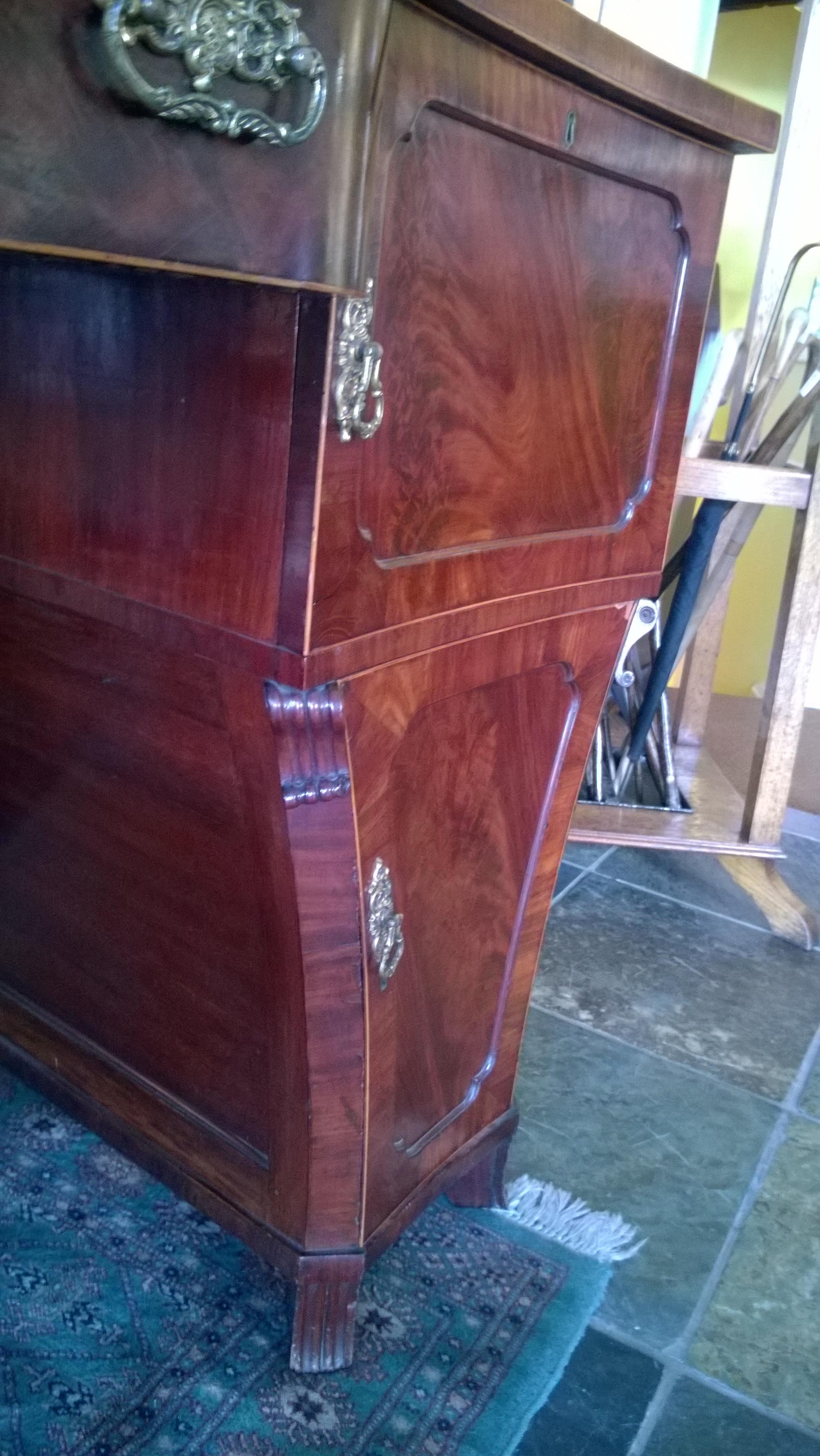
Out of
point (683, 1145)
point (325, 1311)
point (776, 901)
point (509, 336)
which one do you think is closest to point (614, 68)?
point (509, 336)

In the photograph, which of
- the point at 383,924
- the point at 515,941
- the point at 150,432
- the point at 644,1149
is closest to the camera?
the point at 150,432

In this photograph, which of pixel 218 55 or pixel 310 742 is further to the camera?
pixel 310 742

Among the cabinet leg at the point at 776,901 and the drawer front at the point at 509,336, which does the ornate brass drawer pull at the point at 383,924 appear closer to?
the drawer front at the point at 509,336

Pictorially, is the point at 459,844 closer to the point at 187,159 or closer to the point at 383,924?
the point at 383,924

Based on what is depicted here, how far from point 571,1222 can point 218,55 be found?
124cm

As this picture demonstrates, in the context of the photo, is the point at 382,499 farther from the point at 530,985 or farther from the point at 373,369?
the point at 530,985

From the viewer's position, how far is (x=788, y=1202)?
4.68 ft

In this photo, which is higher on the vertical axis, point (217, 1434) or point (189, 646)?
point (189, 646)

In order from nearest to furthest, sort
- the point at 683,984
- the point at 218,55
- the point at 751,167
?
the point at 218,55
the point at 683,984
the point at 751,167

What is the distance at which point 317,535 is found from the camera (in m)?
0.70

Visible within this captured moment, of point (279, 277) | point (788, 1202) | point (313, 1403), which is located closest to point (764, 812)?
point (788, 1202)

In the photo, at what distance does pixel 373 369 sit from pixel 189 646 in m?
0.24

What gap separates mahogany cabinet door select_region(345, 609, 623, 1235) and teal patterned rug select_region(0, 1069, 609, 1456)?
16 centimetres

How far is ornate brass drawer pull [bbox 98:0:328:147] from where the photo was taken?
0.60 meters
